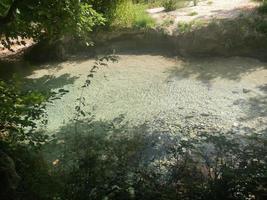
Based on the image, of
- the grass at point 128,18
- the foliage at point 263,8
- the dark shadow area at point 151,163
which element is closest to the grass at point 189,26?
the grass at point 128,18

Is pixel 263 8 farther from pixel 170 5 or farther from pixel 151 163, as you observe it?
pixel 151 163

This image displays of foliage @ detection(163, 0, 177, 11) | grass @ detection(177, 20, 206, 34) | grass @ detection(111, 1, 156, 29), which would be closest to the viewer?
grass @ detection(177, 20, 206, 34)

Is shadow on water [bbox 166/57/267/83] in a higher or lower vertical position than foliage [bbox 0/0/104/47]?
lower

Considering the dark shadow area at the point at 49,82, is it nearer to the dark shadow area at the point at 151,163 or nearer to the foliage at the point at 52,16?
the foliage at the point at 52,16

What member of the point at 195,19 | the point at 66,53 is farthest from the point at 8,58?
the point at 195,19

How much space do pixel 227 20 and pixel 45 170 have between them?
6090 millimetres

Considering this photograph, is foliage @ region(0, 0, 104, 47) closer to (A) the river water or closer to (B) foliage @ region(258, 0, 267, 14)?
(A) the river water

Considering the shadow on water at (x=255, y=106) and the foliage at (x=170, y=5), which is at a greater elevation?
the foliage at (x=170, y=5)

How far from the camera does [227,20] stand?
9328 mm

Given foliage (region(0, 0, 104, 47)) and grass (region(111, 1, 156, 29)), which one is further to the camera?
grass (region(111, 1, 156, 29))

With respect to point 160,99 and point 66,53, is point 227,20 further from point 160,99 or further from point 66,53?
point 66,53

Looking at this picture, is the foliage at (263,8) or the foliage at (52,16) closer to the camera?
the foliage at (52,16)

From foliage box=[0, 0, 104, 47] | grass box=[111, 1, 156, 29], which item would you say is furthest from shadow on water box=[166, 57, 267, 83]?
foliage box=[0, 0, 104, 47]

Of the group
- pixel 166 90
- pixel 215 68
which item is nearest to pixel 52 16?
pixel 166 90
